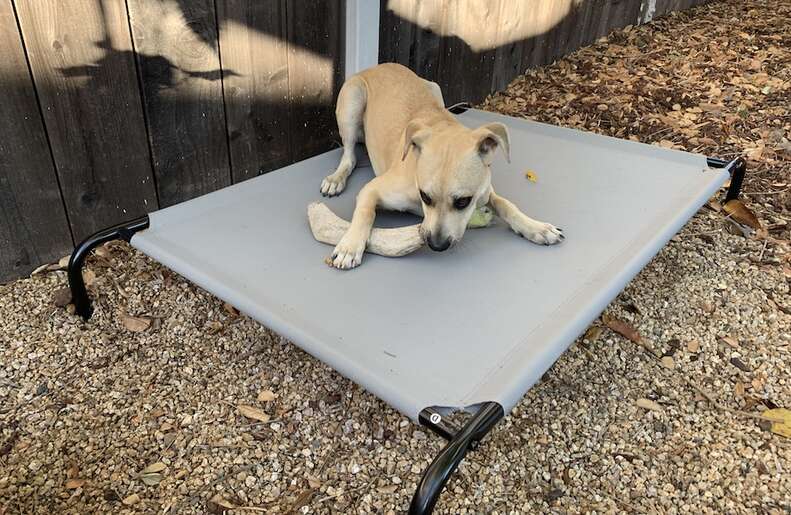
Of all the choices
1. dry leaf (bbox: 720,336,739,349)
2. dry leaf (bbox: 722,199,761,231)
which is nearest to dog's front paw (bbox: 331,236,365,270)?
dry leaf (bbox: 720,336,739,349)

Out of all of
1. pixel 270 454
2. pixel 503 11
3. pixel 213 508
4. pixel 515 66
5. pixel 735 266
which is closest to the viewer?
pixel 213 508

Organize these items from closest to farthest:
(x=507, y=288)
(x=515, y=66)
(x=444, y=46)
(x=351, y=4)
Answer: (x=507, y=288) → (x=351, y=4) → (x=444, y=46) → (x=515, y=66)

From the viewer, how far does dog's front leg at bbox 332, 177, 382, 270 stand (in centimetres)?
215

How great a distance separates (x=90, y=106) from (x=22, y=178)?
0.39m

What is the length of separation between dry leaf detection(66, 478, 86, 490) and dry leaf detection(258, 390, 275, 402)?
1.92 ft

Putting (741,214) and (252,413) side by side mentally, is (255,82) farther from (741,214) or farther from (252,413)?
(741,214)

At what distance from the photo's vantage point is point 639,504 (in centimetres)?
179

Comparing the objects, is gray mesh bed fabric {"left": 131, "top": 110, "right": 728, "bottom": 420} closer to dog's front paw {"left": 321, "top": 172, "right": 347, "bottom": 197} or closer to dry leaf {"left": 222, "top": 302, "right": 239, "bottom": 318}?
dog's front paw {"left": 321, "top": 172, "right": 347, "bottom": 197}

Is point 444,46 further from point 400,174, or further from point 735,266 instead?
point 735,266

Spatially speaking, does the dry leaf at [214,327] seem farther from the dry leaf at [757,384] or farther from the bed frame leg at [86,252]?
the dry leaf at [757,384]

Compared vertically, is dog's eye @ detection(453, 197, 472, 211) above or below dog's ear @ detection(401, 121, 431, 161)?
below

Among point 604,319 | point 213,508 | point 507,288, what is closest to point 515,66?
point 604,319

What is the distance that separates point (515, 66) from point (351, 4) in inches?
77.4

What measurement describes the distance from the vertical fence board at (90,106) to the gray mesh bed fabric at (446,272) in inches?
16.2
